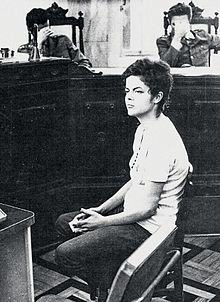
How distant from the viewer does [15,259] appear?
5.55 feet

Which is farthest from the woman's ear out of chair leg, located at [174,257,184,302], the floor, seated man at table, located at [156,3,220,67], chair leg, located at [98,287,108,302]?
seated man at table, located at [156,3,220,67]

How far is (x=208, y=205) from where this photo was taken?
4082mm

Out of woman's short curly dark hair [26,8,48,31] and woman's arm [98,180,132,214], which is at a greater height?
woman's short curly dark hair [26,8,48,31]

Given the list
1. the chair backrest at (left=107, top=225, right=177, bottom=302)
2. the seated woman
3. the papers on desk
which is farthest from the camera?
the papers on desk

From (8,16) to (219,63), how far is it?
232cm

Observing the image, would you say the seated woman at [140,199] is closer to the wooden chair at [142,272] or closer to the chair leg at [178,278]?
the chair leg at [178,278]

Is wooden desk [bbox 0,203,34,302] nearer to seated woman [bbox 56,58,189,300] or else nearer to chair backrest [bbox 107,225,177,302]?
seated woman [bbox 56,58,189,300]

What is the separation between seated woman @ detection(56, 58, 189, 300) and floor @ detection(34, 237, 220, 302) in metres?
0.74

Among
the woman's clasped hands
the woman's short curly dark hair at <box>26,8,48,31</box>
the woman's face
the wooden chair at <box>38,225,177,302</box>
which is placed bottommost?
the woman's clasped hands

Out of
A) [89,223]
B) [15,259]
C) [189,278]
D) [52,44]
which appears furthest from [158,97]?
[52,44]

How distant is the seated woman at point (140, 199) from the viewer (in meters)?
2.24

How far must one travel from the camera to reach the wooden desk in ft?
5.44

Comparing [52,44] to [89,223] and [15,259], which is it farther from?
[15,259]

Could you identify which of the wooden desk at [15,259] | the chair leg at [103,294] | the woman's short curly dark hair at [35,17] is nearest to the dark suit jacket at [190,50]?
the woman's short curly dark hair at [35,17]
